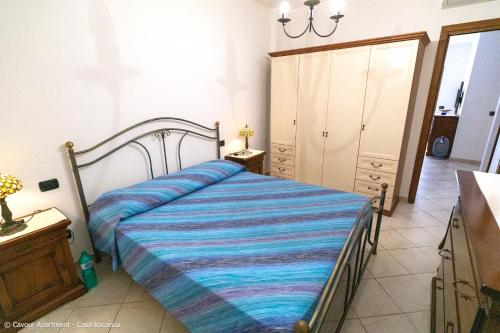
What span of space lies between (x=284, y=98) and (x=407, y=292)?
2694 millimetres

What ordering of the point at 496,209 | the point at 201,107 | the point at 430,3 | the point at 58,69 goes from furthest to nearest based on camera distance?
the point at 201,107 → the point at 430,3 → the point at 58,69 → the point at 496,209

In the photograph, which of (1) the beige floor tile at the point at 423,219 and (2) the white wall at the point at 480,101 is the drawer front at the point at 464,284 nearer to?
(1) the beige floor tile at the point at 423,219

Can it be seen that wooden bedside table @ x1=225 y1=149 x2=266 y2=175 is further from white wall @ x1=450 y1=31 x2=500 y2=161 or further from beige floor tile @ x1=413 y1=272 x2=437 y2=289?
white wall @ x1=450 y1=31 x2=500 y2=161

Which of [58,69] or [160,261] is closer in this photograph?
[160,261]

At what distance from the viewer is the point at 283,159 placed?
371 centimetres

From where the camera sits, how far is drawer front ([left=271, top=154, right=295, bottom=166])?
362 centimetres

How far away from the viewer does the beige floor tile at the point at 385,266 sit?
6.53ft

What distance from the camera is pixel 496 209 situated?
1225 millimetres

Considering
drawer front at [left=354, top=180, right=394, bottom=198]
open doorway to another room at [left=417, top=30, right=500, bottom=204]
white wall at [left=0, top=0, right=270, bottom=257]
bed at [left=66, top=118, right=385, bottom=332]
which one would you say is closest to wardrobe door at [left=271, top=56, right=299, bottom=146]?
white wall at [left=0, top=0, right=270, bottom=257]

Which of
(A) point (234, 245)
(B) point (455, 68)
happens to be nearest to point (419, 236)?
(A) point (234, 245)

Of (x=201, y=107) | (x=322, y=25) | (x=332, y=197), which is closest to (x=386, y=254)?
(x=332, y=197)

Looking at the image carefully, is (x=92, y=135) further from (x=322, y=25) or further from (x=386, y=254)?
(x=322, y=25)

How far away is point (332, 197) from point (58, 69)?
7.79 ft

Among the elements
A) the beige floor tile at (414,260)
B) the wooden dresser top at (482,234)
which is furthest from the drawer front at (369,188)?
the wooden dresser top at (482,234)
